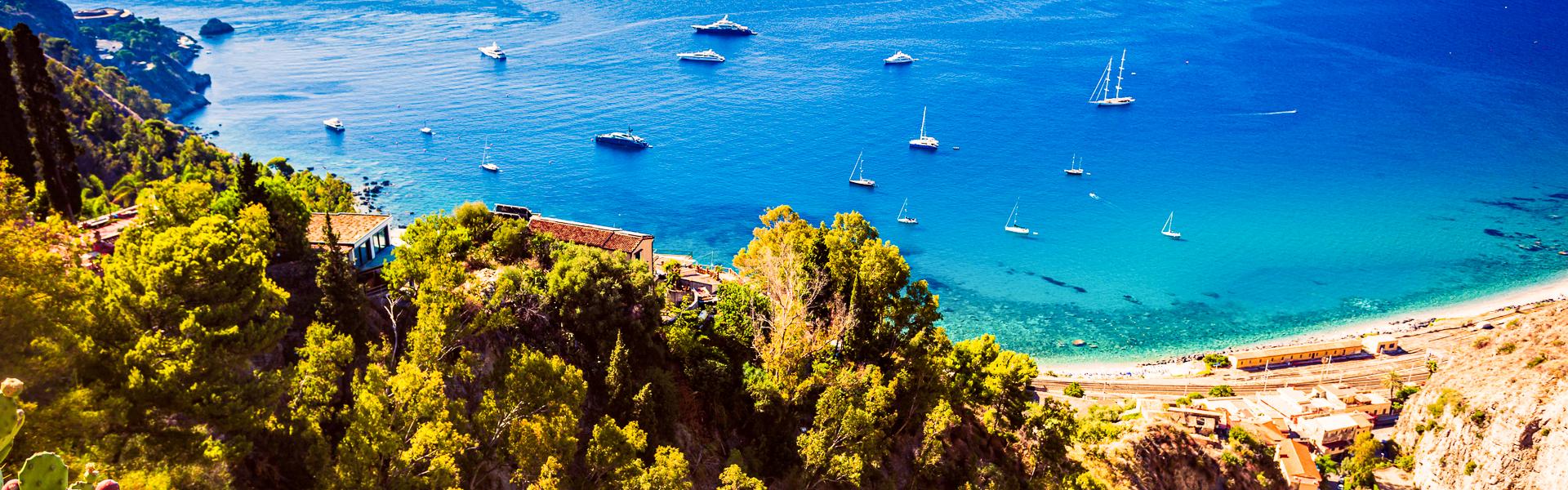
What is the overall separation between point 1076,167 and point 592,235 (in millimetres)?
76647

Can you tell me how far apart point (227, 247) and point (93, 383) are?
5123mm

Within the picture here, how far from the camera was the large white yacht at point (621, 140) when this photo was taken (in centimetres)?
10944

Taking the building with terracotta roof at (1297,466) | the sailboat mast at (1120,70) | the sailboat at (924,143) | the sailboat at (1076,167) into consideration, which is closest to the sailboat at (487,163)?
the sailboat at (924,143)

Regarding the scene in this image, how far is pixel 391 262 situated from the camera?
113ft

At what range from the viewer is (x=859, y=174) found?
345ft

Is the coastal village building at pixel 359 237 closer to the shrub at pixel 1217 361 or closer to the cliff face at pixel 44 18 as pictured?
the shrub at pixel 1217 361

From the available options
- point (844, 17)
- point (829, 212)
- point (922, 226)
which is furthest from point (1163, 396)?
point (844, 17)

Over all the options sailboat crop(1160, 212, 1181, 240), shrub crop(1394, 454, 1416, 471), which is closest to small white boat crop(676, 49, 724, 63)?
sailboat crop(1160, 212, 1181, 240)

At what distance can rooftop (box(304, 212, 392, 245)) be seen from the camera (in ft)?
125

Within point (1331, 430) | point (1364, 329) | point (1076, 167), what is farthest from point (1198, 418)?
point (1076, 167)

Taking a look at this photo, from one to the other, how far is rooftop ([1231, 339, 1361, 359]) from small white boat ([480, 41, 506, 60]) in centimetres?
11626

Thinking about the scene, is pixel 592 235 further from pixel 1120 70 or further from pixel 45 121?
pixel 1120 70

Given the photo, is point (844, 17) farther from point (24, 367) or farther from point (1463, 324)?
point (24, 367)

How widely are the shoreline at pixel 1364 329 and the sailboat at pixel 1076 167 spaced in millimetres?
33811
